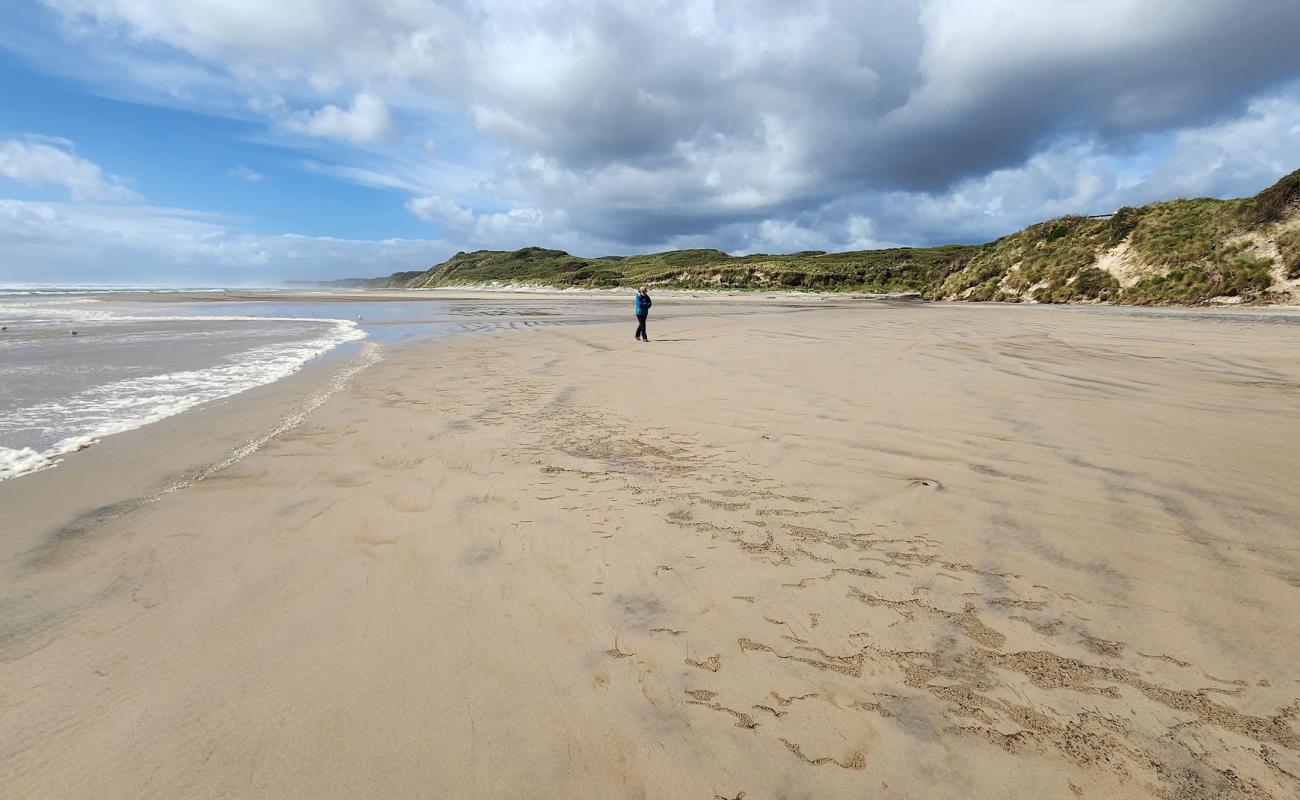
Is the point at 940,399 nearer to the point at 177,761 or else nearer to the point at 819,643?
the point at 819,643

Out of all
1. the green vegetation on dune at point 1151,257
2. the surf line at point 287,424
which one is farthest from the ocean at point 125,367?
the green vegetation on dune at point 1151,257

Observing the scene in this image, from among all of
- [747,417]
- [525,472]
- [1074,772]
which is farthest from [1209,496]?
[525,472]

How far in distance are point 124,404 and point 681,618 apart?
32.9 feet

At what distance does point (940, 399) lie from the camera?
27.2 feet

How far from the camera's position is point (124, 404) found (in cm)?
866

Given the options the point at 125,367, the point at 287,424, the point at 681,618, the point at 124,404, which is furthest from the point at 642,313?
the point at 681,618

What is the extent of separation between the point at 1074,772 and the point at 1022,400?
23.5 ft

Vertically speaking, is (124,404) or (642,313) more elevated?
(642,313)

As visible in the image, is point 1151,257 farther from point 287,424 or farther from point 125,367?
point 125,367

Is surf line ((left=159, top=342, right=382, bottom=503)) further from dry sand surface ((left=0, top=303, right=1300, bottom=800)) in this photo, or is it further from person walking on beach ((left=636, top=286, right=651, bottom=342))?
person walking on beach ((left=636, top=286, right=651, bottom=342))

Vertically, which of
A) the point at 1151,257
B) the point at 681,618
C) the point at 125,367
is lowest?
the point at 681,618

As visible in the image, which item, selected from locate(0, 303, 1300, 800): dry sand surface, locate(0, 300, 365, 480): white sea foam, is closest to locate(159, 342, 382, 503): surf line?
locate(0, 303, 1300, 800): dry sand surface

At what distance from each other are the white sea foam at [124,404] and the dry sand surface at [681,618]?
1241mm

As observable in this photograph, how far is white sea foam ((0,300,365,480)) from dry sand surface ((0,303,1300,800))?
124 centimetres
